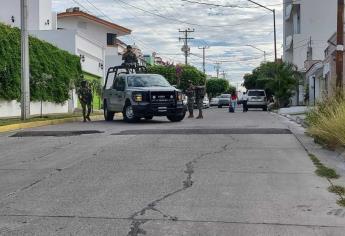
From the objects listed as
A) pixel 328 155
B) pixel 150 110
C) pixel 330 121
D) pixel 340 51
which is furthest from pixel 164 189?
pixel 150 110

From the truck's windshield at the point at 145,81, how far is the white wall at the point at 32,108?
6.48 m

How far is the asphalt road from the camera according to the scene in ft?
21.1

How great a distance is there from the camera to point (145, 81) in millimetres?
21734

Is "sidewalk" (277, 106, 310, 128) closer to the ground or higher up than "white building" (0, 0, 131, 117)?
closer to the ground

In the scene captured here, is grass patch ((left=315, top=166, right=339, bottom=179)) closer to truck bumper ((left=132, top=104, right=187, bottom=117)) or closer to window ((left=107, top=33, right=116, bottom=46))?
truck bumper ((left=132, top=104, right=187, bottom=117))

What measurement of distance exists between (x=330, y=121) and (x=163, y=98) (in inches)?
353

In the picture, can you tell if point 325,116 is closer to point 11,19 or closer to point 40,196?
point 40,196

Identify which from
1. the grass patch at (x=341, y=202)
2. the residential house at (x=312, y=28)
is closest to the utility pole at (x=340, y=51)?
the grass patch at (x=341, y=202)

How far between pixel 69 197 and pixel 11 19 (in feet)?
119

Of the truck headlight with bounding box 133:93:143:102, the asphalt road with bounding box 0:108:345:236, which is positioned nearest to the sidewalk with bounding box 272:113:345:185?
the asphalt road with bounding box 0:108:345:236

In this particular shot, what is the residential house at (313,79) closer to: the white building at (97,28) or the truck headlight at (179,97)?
the white building at (97,28)

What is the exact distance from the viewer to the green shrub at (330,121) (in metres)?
12.2

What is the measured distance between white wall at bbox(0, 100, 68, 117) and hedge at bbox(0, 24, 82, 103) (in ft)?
0.94

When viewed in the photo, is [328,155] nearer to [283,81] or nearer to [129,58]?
[129,58]
